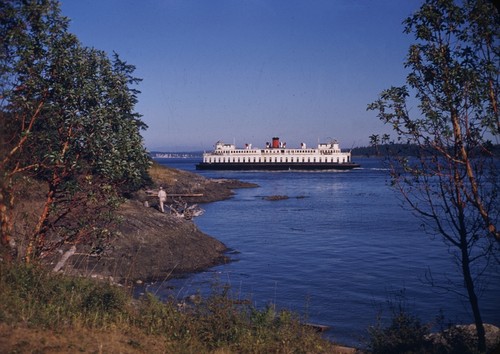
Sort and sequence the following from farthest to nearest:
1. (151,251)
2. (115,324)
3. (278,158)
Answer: (278,158)
(151,251)
(115,324)

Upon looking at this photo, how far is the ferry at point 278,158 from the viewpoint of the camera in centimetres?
12781

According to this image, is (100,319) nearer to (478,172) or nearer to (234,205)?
(478,172)

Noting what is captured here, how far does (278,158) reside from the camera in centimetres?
13075

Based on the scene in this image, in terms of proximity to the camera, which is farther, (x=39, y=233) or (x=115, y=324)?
(x=39, y=233)

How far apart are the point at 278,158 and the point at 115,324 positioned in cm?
12330

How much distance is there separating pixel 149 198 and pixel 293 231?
14718 millimetres

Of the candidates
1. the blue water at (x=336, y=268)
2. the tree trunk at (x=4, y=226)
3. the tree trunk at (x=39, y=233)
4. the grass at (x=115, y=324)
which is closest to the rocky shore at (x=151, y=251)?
the blue water at (x=336, y=268)

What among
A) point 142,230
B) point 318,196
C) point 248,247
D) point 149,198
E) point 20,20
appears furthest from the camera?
point 318,196

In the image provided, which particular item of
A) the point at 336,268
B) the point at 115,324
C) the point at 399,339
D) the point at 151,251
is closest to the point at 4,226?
the point at 115,324

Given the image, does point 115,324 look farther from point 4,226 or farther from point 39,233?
point 39,233

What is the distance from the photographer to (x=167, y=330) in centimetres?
830

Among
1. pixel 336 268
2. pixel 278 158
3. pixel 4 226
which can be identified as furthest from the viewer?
pixel 278 158

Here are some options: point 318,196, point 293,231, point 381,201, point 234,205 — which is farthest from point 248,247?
point 318,196

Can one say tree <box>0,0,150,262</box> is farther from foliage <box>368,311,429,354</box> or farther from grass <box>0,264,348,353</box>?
foliage <box>368,311,429,354</box>
